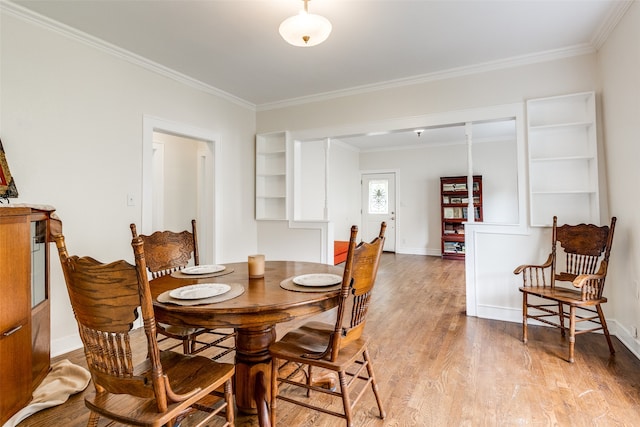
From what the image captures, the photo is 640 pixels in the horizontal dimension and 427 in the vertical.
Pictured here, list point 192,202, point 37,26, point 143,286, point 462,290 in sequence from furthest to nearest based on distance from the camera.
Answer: point 192,202, point 462,290, point 37,26, point 143,286

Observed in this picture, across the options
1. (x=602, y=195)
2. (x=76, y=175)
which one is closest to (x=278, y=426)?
(x=76, y=175)

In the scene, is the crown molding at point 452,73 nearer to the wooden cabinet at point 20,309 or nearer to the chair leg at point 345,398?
the wooden cabinet at point 20,309

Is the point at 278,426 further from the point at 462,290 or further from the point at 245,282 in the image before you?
the point at 462,290

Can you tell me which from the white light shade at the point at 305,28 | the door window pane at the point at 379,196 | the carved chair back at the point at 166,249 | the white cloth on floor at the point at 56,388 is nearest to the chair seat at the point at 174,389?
the carved chair back at the point at 166,249

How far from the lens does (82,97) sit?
2.64 metres

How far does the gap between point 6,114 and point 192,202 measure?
2676 mm

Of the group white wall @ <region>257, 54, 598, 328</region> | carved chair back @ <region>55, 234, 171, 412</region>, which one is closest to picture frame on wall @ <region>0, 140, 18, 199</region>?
carved chair back @ <region>55, 234, 171, 412</region>

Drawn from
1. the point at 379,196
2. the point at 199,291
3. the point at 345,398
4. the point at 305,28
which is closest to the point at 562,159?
the point at 305,28

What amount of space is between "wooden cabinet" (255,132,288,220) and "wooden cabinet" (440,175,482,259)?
4.00m

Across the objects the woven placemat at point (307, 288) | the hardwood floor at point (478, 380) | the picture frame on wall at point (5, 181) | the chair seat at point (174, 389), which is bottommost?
the hardwood floor at point (478, 380)

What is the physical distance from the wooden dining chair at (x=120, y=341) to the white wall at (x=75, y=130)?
175 centimetres

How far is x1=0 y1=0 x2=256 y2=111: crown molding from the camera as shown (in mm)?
2269

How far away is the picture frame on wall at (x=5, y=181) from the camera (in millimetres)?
2088

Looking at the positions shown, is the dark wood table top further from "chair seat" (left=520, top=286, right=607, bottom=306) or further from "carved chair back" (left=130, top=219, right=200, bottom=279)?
"chair seat" (left=520, top=286, right=607, bottom=306)
